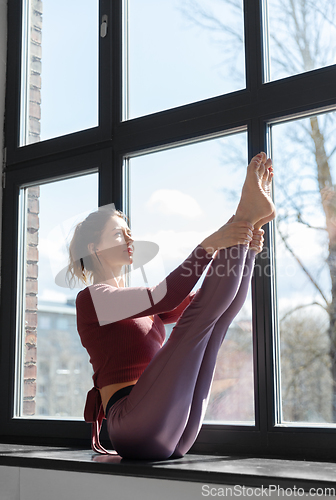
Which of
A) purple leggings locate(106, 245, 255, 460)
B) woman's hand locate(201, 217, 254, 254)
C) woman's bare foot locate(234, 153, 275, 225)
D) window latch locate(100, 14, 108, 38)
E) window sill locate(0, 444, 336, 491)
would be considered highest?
window latch locate(100, 14, 108, 38)

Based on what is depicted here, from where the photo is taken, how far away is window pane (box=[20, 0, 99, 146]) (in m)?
2.02

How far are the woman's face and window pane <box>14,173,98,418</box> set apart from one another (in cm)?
26

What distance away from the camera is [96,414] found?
1517 millimetres

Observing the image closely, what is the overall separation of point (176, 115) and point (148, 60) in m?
0.27

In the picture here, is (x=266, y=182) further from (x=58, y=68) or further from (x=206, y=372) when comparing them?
(x=58, y=68)

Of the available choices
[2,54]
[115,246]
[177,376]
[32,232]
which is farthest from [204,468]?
[2,54]

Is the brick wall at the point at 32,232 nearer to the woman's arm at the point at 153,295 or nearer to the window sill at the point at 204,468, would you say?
the window sill at the point at 204,468

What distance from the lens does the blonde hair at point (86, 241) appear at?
1591 millimetres

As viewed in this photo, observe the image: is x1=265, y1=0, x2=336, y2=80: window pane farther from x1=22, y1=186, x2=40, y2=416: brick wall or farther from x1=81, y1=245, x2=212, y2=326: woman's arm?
x1=22, y1=186, x2=40, y2=416: brick wall

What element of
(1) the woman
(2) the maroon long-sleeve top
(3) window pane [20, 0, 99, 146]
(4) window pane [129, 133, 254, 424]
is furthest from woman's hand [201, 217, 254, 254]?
(3) window pane [20, 0, 99, 146]

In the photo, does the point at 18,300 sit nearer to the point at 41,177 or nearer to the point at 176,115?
the point at 41,177

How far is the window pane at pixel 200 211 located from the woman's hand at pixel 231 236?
0.33 m

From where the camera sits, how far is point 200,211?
5.58ft

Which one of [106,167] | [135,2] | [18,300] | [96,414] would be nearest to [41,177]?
[106,167]
